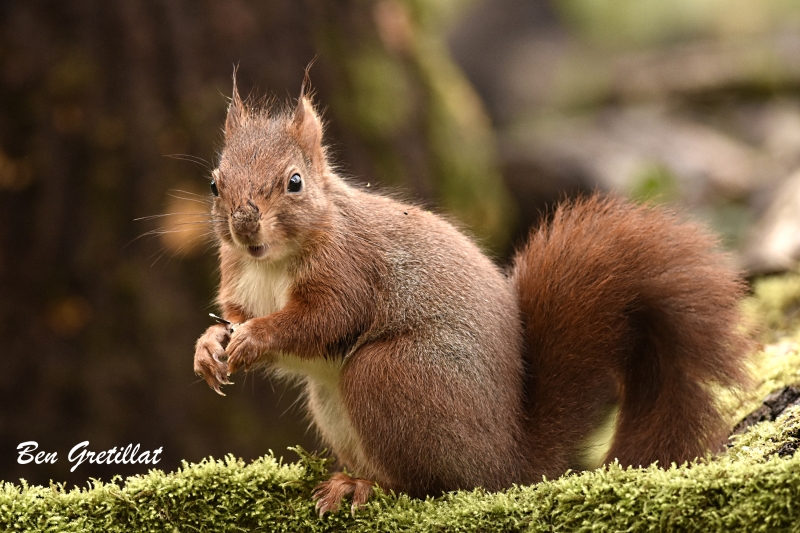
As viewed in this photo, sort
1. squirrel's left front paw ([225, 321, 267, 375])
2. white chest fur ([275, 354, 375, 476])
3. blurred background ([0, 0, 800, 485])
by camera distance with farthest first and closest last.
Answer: blurred background ([0, 0, 800, 485]) < white chest fur ([275, 354, 375, 476]) < squirrel's left front paw ([225, 321, 267, 375])

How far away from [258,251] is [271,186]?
0.22 meters

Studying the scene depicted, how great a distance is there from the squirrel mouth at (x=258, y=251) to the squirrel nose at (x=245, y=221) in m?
0.07

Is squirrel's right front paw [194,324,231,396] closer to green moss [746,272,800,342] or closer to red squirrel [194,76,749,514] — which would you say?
red squirrel [194,76,749,514]

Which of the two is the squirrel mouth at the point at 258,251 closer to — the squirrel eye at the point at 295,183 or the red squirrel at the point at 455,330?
the red squirrel at the point at 455,330

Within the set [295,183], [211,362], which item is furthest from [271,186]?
[211,362]

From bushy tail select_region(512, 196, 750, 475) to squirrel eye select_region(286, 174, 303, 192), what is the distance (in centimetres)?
92

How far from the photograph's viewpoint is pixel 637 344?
3.06 metres

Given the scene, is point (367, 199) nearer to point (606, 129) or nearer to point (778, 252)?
point (778, 252)

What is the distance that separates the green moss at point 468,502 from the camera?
218 cm

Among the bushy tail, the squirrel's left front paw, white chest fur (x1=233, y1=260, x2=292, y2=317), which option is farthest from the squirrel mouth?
the bushy tail

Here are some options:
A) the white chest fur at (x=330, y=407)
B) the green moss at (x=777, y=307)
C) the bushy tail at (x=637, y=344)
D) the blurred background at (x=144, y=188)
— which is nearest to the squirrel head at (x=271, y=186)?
the white chest fur at (x=330, y=407)

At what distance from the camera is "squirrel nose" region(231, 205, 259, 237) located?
2793 mm

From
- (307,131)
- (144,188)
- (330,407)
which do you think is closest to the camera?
(330,407)

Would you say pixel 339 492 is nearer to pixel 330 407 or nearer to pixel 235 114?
pixel 330 407
